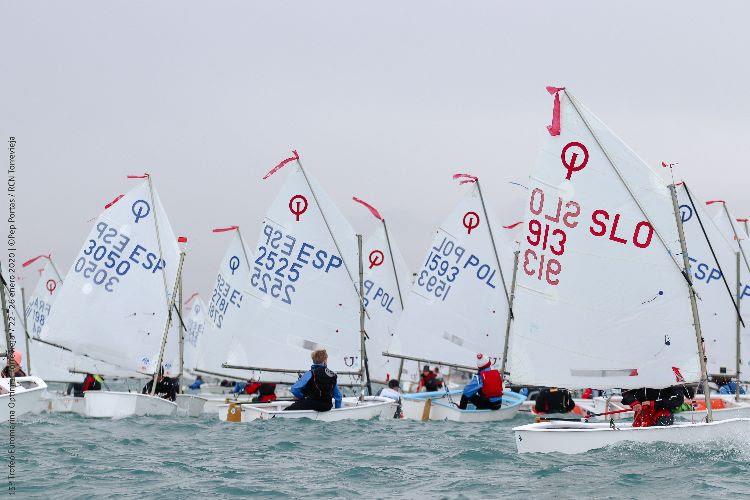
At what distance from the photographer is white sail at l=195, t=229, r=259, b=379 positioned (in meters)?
35.6

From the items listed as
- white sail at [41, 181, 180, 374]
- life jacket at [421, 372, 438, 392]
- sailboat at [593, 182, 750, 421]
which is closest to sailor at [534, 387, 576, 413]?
sailboat at [593, 182, 750, 421]

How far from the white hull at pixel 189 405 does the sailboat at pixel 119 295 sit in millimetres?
1780

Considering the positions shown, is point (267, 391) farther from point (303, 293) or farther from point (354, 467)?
point (354, 467)

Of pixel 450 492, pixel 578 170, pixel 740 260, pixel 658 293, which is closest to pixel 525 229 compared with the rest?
pixel 578 170

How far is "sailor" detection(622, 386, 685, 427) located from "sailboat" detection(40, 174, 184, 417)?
15452mm

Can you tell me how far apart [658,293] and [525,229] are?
257 cm

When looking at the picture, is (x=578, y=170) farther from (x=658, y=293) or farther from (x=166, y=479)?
(x=166, y=479)

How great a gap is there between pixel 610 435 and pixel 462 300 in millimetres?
15582

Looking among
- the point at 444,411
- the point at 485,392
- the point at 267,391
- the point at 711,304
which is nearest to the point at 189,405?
the point at 267,391

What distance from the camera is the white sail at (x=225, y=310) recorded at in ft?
117

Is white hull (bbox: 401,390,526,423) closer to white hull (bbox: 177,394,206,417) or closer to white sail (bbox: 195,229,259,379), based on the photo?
white hull (bbox: 177,394,206,417)

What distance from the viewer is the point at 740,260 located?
103ft

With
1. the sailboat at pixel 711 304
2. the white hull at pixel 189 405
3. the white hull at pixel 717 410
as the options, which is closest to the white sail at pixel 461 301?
the sailboat at pixel 711 304

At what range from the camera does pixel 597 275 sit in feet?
59.2
